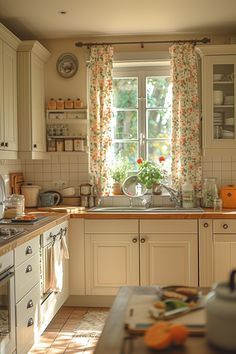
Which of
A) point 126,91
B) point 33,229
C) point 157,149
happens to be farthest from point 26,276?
point 126,91

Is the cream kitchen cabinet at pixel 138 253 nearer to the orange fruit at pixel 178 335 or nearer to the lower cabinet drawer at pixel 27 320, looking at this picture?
the lower cabinet drawer at pixel 27 320

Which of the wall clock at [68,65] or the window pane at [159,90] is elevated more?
the wall clock at [68,65]

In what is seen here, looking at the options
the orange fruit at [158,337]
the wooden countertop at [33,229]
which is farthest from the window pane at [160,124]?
the orange fruit at [158,337]

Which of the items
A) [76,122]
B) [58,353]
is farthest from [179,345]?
[76,122]

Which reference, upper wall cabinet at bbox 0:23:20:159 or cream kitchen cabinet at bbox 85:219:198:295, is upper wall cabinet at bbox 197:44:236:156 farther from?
upper wall cabinet at bbox 0:23:20:159

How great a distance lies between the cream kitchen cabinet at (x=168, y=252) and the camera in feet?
12.4

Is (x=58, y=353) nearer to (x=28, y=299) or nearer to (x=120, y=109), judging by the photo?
(x=28, y=299)

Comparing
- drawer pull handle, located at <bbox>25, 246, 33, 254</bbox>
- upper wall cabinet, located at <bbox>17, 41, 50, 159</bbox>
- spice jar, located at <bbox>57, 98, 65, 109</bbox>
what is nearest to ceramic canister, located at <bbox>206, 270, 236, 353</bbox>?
drawer pull handle, located at <bbox>25, 246, 33, 254</bbox>

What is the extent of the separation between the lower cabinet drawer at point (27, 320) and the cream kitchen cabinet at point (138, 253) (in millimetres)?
926

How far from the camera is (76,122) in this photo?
4398 mm

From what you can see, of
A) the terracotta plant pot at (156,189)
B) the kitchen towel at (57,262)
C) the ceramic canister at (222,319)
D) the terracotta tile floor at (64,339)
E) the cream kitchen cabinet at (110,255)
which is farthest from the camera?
the terracotta plant pot at (156,189)

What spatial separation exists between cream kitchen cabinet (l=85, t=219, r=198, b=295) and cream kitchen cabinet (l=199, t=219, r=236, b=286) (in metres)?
0.06

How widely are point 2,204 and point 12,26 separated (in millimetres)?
1642

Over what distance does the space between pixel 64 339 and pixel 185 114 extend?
2.26m
